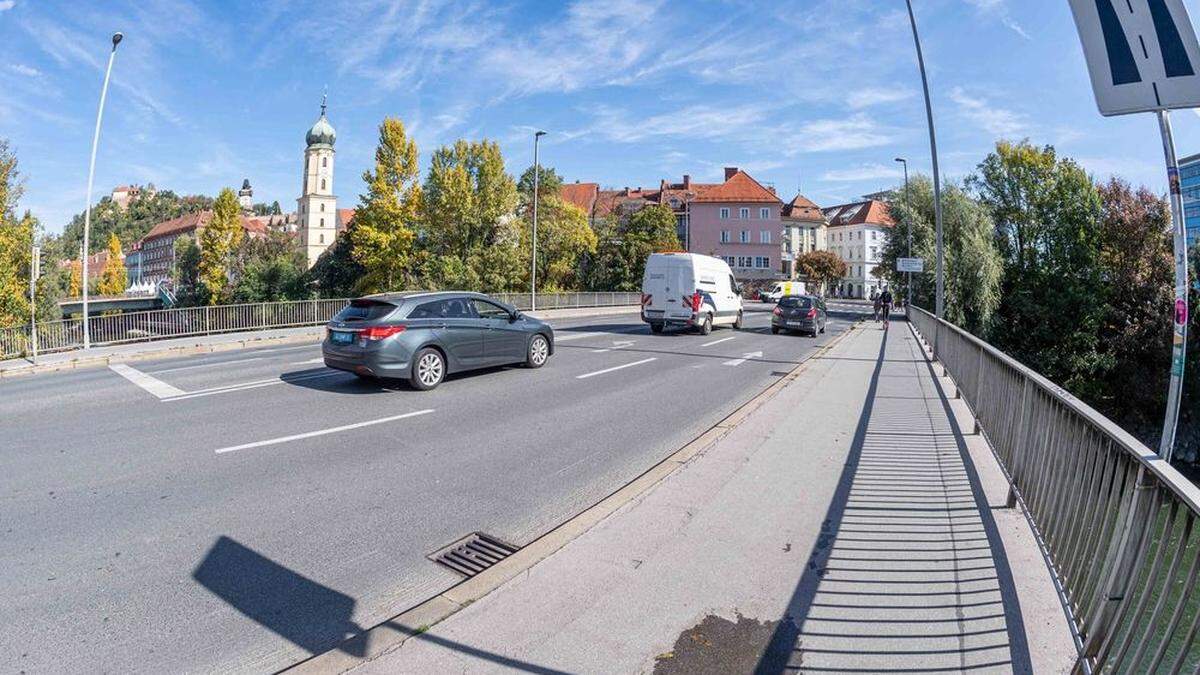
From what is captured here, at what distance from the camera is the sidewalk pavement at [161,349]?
14.3 metres

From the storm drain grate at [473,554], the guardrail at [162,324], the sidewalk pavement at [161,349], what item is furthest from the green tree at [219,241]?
the storm drain grate at [473,554]

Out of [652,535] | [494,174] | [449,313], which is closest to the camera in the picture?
[652,535]

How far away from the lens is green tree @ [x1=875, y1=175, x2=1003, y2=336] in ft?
118

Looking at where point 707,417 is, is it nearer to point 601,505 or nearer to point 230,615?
point 601,505

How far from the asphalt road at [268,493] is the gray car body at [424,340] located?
427 mm

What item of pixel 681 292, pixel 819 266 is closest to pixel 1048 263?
pixel 681 292

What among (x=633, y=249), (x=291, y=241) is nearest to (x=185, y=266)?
(x=291, y=241)

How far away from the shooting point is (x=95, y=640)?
3.10m

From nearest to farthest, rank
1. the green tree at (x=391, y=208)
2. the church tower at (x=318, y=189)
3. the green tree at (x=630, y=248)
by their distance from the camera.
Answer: the green tree at (x=391, y=208) < the green tree at (x=630, y=248) < the church tower at (x=318, y=189)

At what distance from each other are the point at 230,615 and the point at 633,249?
52.6m

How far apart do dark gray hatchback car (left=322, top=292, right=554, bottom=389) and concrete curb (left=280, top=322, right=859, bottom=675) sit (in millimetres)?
5257

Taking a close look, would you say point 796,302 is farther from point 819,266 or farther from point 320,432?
point 819,266

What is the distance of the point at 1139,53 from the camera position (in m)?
3.18

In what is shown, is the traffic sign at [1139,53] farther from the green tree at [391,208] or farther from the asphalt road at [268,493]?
the green tree at [391,208]
